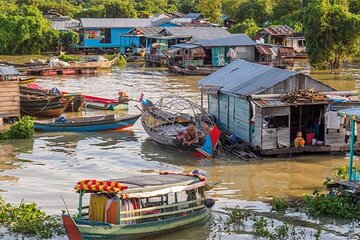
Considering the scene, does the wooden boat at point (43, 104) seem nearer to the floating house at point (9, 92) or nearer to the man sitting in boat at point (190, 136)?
the floating house at point (9, 92)

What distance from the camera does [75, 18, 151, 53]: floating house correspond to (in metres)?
58.9

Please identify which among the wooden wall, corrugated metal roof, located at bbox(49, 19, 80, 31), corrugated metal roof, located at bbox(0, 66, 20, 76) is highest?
corrugated metal roof, located at bbox(49, 19, 80, 31)

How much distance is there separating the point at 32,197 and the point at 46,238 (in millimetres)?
3201

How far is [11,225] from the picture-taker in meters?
13.6

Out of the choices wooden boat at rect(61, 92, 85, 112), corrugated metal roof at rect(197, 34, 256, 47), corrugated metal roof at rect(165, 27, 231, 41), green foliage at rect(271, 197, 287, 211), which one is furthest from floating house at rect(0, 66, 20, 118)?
corrugated metal roof at rect(165, 27, 231, 41)

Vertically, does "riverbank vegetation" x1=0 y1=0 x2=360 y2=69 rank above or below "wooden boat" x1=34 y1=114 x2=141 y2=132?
above

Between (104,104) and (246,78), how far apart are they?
9.65 m

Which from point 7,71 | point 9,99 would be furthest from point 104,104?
point 7,71

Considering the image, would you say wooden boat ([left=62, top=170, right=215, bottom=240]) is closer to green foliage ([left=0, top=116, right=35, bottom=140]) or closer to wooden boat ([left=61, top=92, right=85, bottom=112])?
green foliage ([left=0, top=116, right=35, bottom=140])

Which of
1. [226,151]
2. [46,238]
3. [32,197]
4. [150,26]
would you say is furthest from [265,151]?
[150,26]

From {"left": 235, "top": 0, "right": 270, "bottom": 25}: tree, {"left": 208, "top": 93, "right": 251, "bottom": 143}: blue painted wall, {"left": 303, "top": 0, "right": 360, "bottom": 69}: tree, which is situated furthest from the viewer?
{"left": 235, "top": 0, "right": 270, "bottom": 25}: tree

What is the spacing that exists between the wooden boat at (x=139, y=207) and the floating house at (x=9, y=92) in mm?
12457

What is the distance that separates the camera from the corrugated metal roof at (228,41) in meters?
43.9

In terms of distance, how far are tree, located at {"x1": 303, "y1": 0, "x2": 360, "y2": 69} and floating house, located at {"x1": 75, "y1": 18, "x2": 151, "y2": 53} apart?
2000 centimetres
